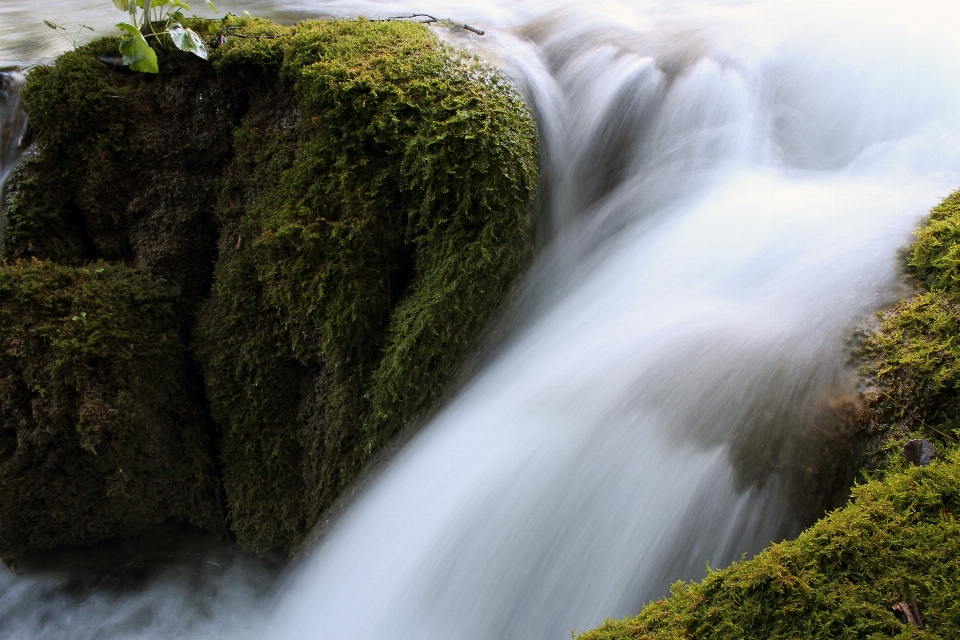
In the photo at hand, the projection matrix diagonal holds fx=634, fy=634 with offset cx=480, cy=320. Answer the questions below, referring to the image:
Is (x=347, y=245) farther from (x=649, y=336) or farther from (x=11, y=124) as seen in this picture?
(x=11, y=124)

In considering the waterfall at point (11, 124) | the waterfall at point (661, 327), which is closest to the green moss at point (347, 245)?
the waterfall at point (661, 327)

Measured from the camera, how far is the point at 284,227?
10.1 feet

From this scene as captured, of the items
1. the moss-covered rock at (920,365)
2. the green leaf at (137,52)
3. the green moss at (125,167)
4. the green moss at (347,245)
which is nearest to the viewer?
the moss-covered rock at (920,365)

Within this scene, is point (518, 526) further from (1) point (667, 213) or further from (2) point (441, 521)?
(1) point (667, 213)

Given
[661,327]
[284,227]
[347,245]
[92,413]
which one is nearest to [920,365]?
[661,327]

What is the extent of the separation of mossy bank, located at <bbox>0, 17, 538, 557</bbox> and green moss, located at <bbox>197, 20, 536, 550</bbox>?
0.01 metres

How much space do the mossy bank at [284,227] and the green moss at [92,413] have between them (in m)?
0.02

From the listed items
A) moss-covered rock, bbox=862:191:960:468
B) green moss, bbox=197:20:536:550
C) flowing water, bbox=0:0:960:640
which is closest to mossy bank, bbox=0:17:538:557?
green moss, bbox=197:20:536:550

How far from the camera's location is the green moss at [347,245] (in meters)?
2.84

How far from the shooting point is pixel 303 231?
3023 mm

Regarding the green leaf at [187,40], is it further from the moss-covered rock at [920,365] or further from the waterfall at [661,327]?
the moss-covered rock at [920,365]

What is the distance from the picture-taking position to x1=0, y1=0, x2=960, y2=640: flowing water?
82.7 inches

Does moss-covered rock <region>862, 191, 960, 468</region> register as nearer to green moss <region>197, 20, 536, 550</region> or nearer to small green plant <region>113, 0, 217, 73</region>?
green moss <region>197, 20, 536, 550</region>

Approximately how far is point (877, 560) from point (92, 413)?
10.8 ft
